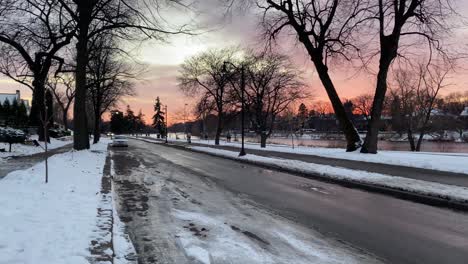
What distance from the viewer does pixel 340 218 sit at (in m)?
9.03

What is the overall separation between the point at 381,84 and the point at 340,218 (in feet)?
61.2

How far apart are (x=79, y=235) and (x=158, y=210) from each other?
333cm

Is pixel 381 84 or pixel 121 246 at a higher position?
pixel 381 84

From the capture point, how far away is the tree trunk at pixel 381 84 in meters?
25.4

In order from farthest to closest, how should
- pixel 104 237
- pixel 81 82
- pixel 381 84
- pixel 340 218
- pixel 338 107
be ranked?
pixel 338 107
pixel 81 82
pixel 381 84
pixel 340 218
pixel 104 237

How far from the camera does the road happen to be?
259 inches

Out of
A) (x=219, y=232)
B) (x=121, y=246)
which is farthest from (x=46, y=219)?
(x=219, y=232)

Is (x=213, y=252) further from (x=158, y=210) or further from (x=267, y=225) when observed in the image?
(x=158, y=210)

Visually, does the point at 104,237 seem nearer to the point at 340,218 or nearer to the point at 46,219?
the point at 46,219

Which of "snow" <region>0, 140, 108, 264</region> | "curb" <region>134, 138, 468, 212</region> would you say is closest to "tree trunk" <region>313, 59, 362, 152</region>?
"curb" <region>134, 138, 468, 212</region>

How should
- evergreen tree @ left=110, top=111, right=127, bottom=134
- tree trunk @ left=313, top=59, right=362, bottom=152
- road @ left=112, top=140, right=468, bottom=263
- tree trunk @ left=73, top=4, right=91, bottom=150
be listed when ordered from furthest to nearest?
evergreen tree @ left=110, top=111, right=127, bottom=134 → tree trunk @ left=313, top=59, right=362, bottom=152 → tree trunk @ left=73, top=4, right=91, bottom=150 → road @ left=112, top=140, right=468, bottom=263

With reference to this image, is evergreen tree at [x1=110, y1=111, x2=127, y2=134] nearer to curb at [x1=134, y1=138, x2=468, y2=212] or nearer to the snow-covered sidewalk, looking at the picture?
curb at [x1=134, y1=138, x2=468, y2=212]

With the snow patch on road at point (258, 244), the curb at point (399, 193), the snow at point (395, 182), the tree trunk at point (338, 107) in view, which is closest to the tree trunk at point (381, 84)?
the tree trunk at point (338, 107)

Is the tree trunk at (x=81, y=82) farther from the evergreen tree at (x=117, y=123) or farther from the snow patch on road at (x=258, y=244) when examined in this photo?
the evergreen tree at (x=117, y=123)
